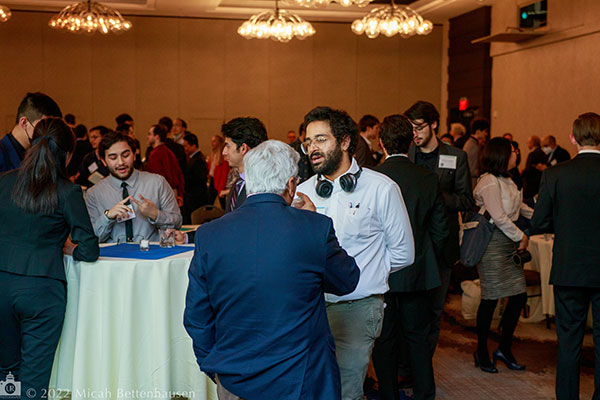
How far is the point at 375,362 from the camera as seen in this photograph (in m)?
3.73

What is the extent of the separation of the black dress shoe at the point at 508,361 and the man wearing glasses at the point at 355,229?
2.16 metres

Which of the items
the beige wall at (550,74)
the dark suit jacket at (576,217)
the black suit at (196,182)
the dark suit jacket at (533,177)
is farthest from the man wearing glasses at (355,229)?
the beige wall at (550,74)

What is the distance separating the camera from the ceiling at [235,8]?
12531 millimetres

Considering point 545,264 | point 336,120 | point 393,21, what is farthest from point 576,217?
point 393,21

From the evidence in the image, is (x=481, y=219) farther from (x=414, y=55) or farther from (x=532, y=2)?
(x=414, y=55)

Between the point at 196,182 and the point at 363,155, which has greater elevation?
the point at 363,155

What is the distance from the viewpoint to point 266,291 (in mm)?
1943

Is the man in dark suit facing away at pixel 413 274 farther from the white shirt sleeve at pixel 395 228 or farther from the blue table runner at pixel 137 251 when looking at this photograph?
the blue table runner at pixel 137 251

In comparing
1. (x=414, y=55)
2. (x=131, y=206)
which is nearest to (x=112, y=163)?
(x=131, y=206)

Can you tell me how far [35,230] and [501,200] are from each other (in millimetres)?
3065

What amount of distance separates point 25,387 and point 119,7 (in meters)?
11.1

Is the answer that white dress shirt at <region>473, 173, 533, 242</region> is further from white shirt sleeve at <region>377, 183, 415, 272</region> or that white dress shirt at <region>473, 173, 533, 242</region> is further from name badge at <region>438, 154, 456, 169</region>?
white shirt sleeve at <region>377, 183, 415, 272</region>

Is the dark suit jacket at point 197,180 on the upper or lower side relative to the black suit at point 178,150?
lower

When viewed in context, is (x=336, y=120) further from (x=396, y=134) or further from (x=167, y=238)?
(x=167, y=238)
